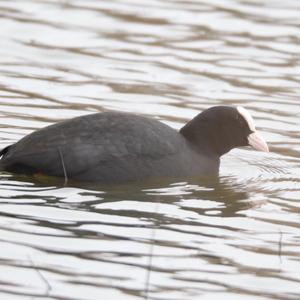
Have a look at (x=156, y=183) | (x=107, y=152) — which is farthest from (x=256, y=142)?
(x=107, y=152)

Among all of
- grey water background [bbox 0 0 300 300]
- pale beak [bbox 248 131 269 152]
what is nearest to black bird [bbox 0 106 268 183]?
grey water background [bbox 0 0 300 300]

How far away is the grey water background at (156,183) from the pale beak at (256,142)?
0.19 meters

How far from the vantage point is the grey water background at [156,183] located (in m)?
6.86

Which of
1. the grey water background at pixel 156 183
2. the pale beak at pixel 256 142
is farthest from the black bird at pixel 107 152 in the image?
the pale beak at pixel 256 142

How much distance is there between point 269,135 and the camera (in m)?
10.7

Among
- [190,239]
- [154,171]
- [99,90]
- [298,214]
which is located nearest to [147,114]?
[99,90]

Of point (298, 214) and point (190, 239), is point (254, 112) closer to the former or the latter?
point (298, 214)

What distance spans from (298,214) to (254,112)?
2.98 m

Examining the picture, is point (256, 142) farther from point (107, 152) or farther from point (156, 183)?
point (107, 152)

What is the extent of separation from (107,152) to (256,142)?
1.39 meters

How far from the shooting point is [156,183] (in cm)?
908

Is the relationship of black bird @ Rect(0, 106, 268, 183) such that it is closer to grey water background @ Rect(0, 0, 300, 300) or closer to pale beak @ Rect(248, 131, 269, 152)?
grey water background @ Rect(0, 0, 300, 300)

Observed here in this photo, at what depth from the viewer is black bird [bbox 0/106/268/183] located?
8.81 meters

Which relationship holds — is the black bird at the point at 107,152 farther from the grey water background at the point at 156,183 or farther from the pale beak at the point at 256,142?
the pale beak at the point at 256,142
